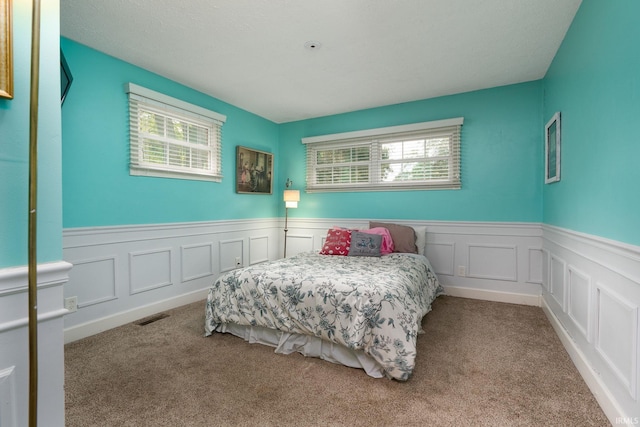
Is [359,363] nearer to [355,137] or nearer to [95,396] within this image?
[95,396]

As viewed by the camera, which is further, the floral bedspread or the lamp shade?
the lamp shade

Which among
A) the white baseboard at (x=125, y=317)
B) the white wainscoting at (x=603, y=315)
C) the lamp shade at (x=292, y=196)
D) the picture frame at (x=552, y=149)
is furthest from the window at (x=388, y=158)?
the white baseboard at (x=125, y=317)

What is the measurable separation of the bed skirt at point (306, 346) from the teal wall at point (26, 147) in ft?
5.70

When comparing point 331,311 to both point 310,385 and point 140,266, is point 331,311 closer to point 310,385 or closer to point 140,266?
point 310,385

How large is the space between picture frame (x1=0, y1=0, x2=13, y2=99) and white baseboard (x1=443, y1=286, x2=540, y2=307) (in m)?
4.04

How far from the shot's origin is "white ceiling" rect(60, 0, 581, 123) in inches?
85.0

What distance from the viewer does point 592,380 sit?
1.82 metres

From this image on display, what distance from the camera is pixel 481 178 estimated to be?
12.0ft

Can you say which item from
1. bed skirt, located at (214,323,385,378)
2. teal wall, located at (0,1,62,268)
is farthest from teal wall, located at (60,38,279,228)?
teal wall, located at (0,1,62,268)

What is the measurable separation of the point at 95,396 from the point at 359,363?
63.9 inches

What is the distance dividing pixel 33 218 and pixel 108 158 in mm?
2297

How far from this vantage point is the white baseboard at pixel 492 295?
340cm

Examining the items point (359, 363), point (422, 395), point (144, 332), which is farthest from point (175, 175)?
point (422, 395)

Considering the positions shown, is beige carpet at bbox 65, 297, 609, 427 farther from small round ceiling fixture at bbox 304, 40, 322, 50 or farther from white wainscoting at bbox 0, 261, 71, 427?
small round ceiling fixture at bbox 304, 40, 322, 50
